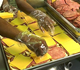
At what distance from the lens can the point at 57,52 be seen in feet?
4.38

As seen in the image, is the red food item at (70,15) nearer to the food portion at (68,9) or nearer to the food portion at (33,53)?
the food portion at (68,9)

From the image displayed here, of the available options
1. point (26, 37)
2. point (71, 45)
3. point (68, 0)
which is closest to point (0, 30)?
point (26, 37)

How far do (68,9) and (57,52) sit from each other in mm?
802

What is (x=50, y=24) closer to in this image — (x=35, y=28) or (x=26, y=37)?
(x=35, y=28)

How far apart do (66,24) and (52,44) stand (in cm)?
39

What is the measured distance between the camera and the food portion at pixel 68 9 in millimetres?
1680

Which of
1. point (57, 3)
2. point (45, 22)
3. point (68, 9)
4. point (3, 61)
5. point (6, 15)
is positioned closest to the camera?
point (3, 61)

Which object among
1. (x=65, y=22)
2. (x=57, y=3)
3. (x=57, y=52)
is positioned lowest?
(x=57, y=52)

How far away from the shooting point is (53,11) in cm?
183

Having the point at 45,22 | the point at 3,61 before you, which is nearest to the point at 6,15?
the point at 45,22

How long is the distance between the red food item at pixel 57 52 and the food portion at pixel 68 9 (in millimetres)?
424

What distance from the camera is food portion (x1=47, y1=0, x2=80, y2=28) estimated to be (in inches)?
66.1

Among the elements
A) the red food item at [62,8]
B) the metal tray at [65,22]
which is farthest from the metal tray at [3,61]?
the red food item at [62,8]

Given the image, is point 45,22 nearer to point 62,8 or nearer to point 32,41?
point 32,41
